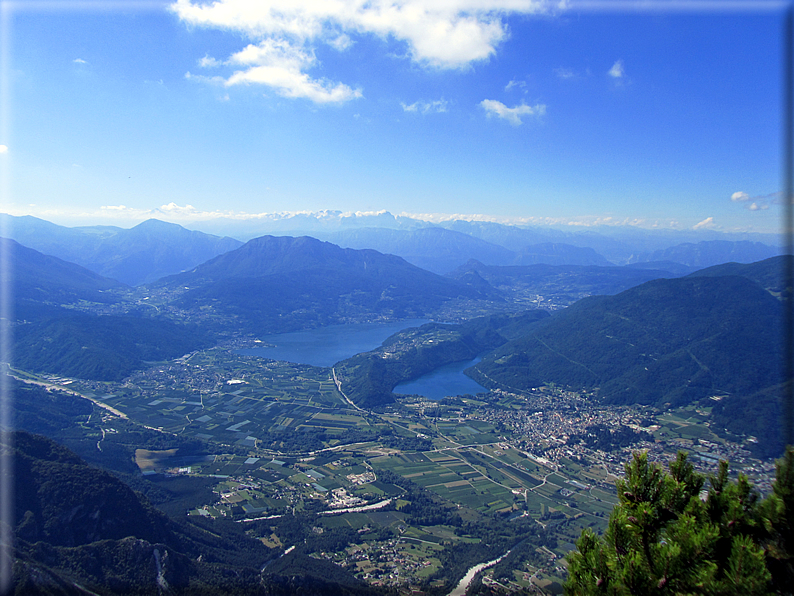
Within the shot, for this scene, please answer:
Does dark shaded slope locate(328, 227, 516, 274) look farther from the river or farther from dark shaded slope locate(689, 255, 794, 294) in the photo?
the river

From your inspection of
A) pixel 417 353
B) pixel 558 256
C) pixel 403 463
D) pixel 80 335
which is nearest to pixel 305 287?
pixel 417 353

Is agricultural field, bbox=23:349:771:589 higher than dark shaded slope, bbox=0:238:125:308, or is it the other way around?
dark shaded slope, bbox=0:238:125:308

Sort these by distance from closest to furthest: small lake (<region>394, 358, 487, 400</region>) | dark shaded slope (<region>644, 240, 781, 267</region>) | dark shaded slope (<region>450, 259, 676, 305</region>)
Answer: small lake (<region>394, 358, 487, 400</region>), dark shaded slope (<region>450, 259, 676, 305</region>), dark shaded slope (<region>644, 240, 781, 267</region>)

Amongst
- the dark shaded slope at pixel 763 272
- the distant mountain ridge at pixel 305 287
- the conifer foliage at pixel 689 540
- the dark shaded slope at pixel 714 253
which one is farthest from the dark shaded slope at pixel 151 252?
the dark shaded slope at pixel 714 253

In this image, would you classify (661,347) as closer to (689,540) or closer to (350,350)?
(350,350)

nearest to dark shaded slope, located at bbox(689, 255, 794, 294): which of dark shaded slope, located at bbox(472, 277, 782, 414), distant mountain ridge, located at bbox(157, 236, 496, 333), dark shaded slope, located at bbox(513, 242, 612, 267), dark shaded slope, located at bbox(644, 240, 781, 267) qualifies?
dark shaded slope, located at bbox(472, 277, 782, 414)

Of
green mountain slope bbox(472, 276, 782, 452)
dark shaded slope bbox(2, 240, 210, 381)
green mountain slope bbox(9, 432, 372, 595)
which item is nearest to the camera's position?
green mountain slope bbox(9, 432, 372, 595)

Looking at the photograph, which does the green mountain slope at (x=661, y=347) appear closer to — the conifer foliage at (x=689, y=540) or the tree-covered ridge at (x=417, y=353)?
the tree-covered ridge at (x=417, y=353)

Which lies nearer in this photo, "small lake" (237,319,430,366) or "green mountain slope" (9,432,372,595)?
"green mountain slope" (9,432,372,595)
